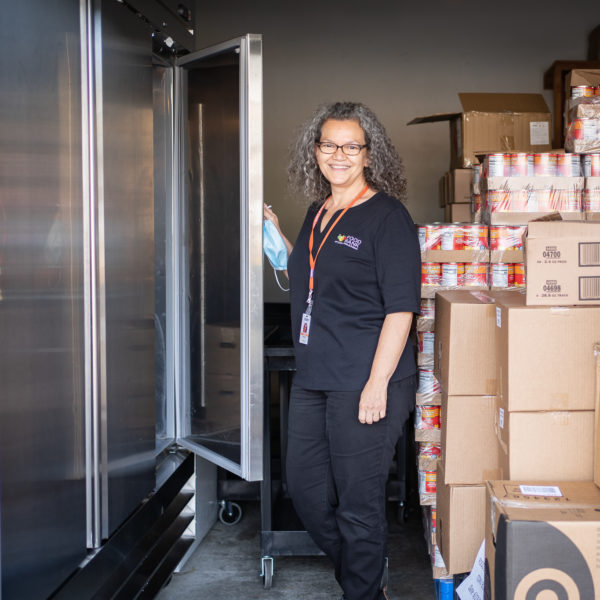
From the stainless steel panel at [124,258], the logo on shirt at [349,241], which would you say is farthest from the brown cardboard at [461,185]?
the stainless steel panel at [124,258]

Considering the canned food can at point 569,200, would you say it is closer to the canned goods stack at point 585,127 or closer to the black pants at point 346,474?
the canned goods stack at point 585,127

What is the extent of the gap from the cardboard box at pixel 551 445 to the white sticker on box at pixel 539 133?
1678mm

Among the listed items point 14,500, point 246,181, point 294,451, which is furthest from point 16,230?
point 294,451

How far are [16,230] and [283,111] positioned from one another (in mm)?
3486

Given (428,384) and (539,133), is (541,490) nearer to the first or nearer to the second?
(428,384)

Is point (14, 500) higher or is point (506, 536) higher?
point (14, 500)

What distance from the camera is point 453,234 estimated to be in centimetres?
232

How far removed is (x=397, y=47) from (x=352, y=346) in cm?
329

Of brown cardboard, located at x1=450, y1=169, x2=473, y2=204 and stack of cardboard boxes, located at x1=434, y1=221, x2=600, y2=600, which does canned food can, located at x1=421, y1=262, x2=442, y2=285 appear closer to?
stack of cardboard boxes, located at x1=434, y1=221, x2=600, y2=600

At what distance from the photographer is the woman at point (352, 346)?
195 cm

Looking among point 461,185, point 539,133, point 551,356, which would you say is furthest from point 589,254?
point 539,133

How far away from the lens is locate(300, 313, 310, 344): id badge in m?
2.04

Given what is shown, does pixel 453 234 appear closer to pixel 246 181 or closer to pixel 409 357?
pixel 409 357

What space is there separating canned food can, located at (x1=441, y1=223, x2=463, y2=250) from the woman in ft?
0.89
